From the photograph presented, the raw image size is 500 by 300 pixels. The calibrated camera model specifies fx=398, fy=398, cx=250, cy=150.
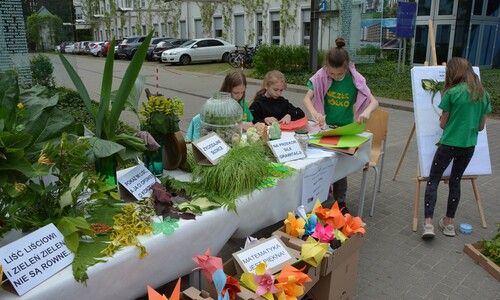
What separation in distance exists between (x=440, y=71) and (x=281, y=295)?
2.61 meters

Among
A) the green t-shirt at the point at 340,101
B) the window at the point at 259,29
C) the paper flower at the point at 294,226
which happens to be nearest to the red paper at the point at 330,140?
the green t-shirt at the point at 340,101

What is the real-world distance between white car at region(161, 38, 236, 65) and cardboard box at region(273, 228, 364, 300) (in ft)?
55.7

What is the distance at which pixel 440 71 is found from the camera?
129 inches

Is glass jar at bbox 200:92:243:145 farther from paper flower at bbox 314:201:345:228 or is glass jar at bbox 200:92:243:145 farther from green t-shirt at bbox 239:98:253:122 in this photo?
green t-shirt at bbox 239:98:253:122

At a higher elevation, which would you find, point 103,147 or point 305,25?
point 305,25

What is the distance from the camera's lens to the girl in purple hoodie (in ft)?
9.62

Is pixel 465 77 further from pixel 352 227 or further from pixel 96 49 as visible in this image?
pixel 96 49

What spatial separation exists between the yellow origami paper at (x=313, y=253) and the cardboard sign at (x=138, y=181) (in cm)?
73

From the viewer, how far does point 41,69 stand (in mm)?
7328

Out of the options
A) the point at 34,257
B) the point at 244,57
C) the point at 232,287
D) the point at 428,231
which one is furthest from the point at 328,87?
the point at 244,57

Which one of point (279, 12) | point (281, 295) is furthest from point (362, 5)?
point (281, 295)

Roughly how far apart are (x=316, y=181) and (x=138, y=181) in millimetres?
1115

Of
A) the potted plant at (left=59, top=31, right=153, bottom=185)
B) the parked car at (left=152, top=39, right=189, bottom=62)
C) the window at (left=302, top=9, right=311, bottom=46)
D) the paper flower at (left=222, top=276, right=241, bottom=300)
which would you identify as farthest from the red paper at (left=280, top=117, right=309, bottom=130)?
the parked car at (left=152, top=39, right=189, bottom=62)

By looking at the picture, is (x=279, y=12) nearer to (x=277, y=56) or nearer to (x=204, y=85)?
(x=277, y=56)
